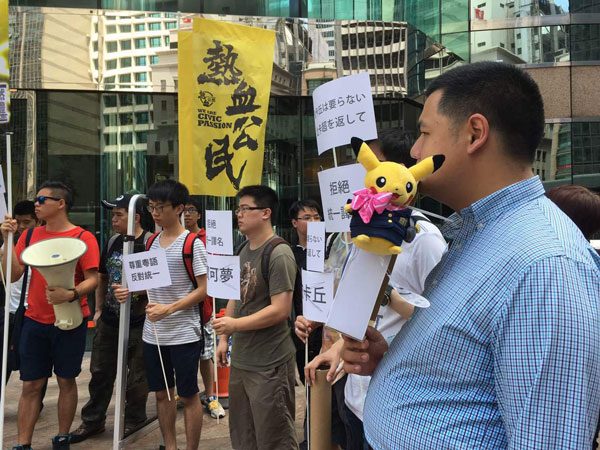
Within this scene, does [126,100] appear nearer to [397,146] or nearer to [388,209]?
[397,146]

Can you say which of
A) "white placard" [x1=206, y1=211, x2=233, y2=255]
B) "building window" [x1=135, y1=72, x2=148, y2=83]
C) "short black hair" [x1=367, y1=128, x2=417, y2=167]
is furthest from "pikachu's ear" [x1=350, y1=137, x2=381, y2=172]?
"building window" [x1=135, y1=72, x2=148, y2=83]

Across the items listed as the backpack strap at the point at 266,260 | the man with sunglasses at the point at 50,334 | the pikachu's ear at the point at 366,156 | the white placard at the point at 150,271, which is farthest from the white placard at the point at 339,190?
the man with sunglasses at the point at 50,334

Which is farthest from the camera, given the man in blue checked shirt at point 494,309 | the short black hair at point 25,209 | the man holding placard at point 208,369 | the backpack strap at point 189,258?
the short black hair at point 25,209

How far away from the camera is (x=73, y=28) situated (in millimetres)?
8344

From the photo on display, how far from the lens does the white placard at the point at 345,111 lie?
311 centimetres

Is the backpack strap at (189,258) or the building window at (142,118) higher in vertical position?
the building window at (142,118)

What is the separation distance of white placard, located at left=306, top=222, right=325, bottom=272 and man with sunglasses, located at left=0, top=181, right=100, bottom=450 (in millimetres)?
2030

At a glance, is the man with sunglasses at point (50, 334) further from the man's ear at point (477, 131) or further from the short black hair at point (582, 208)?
the man's ear at point (477, 131)

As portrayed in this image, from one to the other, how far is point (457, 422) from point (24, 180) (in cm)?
843

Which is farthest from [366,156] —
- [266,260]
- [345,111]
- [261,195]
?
[261,195]

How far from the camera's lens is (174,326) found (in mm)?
4340

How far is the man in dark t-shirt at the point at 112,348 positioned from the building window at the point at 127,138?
383 centimetres

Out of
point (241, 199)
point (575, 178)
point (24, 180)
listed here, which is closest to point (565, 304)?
point (241, 199)

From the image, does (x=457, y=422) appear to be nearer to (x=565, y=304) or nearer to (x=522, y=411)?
(x=522, y=411)
